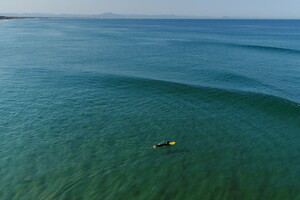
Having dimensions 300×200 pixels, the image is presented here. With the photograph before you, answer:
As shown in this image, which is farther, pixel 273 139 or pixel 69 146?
pixel 273 139

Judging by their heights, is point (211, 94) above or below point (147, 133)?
above

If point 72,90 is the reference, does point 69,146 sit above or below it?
below

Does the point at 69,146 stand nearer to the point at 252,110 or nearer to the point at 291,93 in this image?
the point at 252,110

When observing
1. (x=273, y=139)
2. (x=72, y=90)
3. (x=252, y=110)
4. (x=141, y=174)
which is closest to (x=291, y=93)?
(x=252, y=110)

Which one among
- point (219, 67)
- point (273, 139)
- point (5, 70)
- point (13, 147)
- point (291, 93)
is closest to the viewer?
point (13, 147)

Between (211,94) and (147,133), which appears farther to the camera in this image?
(211,94)

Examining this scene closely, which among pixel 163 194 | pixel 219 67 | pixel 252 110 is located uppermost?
pixel 219 67

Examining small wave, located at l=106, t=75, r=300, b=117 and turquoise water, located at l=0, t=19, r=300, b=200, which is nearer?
turquoise water, located at l=0, t=19, r=300, b=200

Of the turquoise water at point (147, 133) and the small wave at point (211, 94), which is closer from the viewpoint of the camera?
the turquoise water at point (147, 133)
